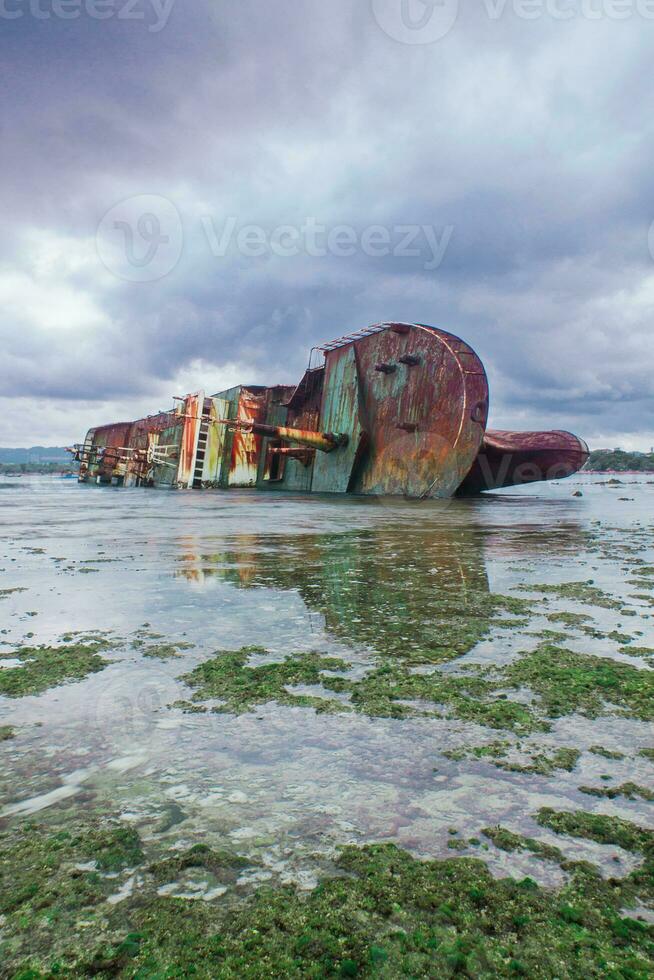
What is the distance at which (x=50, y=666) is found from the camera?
2.35 m

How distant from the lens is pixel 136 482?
3700 cm

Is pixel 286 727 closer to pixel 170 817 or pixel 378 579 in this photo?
pixel 170 817

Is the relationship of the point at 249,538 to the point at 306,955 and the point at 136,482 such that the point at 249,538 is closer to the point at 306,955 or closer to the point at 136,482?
the point at 306,955

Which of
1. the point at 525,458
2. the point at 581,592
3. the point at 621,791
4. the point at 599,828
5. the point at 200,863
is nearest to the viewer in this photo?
the point at 200,863

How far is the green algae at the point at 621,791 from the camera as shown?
1422 mm

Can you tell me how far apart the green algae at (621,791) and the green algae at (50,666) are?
5.81ft

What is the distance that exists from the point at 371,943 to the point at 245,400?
26.6 meters

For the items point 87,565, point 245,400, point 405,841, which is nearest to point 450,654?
point 405,841

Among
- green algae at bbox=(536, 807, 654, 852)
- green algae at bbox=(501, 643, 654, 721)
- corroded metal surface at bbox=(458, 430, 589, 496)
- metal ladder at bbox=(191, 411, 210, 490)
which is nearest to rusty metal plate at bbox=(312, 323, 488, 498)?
corroded metal surface at bbox=(458, 430, 589, 496)

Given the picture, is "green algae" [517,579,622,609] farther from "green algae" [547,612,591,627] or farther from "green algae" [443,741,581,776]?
"green algae" [443,741,581,776]

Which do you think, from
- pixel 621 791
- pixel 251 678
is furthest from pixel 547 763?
pixel 251 678

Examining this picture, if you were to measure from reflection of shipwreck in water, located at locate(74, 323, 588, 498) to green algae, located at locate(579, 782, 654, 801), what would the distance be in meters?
15.1

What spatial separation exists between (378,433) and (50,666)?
17246 mm

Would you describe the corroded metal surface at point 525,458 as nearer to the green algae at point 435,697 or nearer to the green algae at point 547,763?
the green algae at point 435,697
